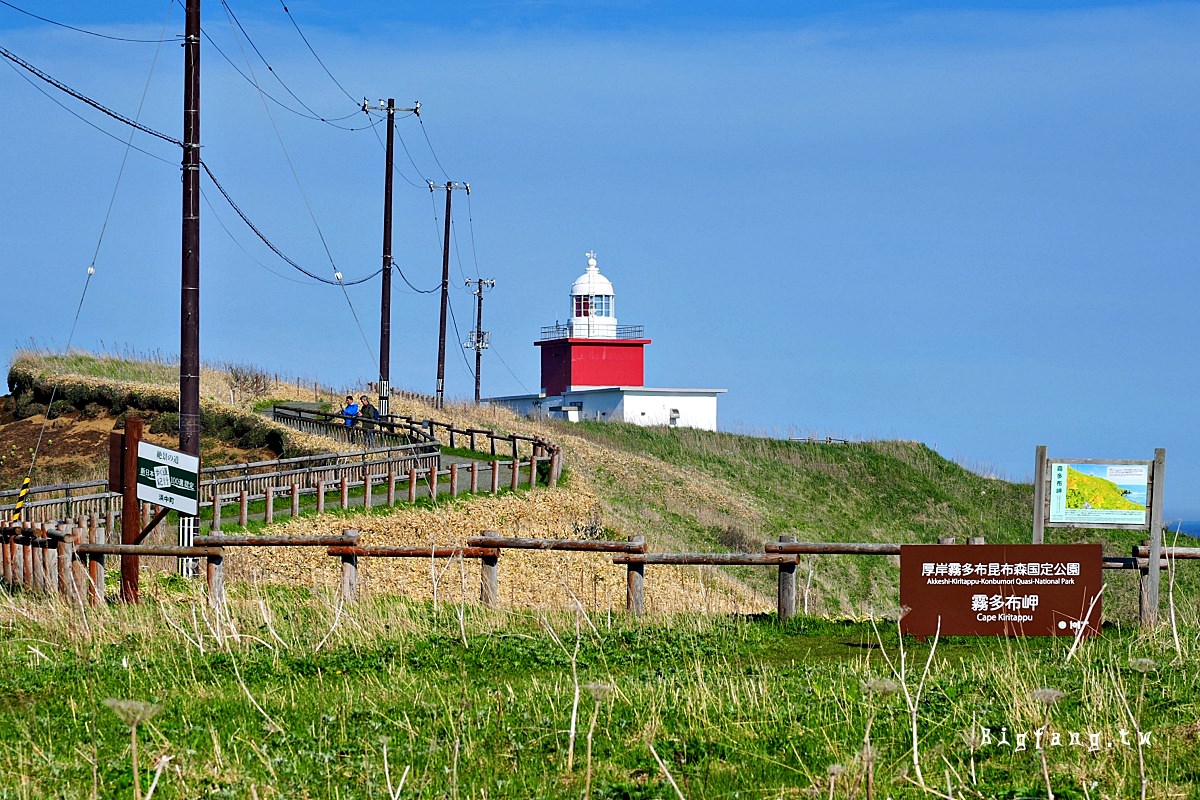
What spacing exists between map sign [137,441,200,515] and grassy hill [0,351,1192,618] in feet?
39.4

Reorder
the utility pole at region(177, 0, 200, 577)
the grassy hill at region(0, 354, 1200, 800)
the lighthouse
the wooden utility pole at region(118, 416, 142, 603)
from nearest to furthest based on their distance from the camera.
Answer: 1. the grassy hill at region(0, 354, 1200, 800)
2. the wooden utility pole at region(118, 416, 142, 603)
3. the utility pole at region(177, 0, 200, 577)
4. the lighthouse

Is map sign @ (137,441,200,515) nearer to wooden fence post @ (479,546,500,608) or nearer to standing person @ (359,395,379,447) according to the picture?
wooden fence post @ (479,546,500,608)

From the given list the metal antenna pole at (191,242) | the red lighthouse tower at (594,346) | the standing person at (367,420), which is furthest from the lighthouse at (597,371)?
the metal antenna pole at (191,242)

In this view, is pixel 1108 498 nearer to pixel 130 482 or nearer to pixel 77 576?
pixel 130 482

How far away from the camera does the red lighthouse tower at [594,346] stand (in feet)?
229

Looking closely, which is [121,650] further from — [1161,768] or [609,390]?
[609,390]

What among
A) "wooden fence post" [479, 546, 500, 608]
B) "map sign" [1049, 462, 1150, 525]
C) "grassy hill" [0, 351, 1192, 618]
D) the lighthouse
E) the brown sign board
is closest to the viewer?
the brown sign board

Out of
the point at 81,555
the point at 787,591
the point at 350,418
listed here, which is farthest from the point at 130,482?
the point at 350,418

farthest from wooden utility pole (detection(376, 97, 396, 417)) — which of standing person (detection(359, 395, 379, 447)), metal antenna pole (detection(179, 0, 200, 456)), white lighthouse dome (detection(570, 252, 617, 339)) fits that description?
white lighthouse dome (detection(570, 252, 617, 339))

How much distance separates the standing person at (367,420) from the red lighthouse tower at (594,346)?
30148 mm

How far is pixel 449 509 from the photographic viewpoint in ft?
89.4

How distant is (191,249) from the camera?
1827cm

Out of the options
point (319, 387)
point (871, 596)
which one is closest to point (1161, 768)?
point (871, 596)

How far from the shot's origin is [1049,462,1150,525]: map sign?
13.2 m
